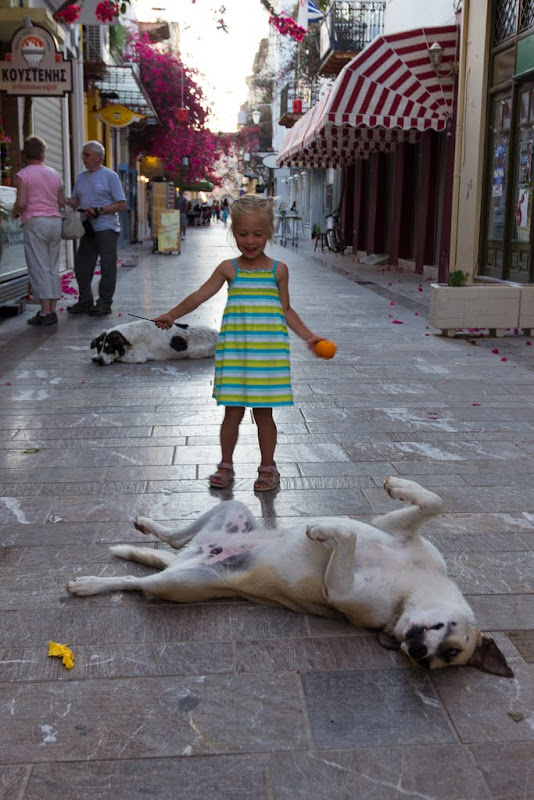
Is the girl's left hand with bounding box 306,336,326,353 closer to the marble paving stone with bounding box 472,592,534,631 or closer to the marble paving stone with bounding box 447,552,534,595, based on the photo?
the marble paving stone with bounding box 447,552,534,595

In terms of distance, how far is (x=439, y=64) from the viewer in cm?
1448

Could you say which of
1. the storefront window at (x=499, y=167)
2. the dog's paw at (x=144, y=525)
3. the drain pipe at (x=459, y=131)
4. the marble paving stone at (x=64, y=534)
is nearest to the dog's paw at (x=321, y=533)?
the dog's paw at (x=144, y=525)

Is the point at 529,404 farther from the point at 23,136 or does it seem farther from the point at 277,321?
the point at 23,136

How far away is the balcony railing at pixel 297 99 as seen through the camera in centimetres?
3397

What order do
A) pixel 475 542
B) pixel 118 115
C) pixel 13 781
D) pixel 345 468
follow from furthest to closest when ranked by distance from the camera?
pixel 118 115
pixel 345 468
pixel 475 542
pixel 13 781

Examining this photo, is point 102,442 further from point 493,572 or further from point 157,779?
point 157,779

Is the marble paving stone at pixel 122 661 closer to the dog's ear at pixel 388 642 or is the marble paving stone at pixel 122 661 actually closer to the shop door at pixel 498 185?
the dog's ear at pixel 388 642

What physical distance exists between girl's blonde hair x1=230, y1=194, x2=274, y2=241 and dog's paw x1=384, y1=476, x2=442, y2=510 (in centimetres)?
156

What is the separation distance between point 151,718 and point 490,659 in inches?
39.6

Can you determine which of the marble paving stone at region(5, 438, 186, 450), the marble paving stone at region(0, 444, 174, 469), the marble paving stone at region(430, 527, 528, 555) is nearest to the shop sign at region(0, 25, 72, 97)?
the marble paving stone at region(5, 438, 186, 450)

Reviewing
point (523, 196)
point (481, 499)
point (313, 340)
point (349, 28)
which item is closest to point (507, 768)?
point (481, 499)

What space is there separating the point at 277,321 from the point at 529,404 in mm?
2728

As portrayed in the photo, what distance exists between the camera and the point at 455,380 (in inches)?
284

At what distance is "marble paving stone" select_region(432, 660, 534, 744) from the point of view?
7.95 ft
